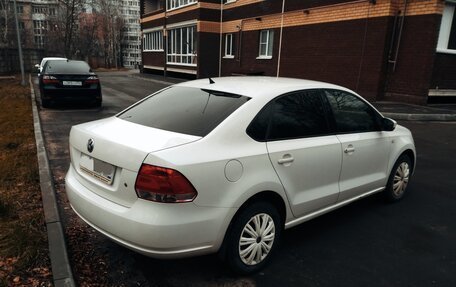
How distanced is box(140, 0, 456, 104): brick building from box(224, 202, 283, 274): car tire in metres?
A: 11.9

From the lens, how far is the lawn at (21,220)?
290 centimetres

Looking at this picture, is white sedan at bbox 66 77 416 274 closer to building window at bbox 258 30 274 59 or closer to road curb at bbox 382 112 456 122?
road curb at bbox 382 112 456 122

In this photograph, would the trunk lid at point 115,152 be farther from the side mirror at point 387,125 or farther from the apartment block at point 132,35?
the apartment block at point 132,35

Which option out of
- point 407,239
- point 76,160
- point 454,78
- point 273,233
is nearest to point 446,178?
point 407,239

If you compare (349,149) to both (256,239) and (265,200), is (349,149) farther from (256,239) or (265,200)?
(256,239)

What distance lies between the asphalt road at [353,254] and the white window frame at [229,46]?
797 inches

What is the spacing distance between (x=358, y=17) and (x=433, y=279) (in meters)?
13.1

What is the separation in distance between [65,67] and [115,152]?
10.2 m

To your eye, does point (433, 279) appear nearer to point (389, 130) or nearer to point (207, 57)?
point (389, 130)

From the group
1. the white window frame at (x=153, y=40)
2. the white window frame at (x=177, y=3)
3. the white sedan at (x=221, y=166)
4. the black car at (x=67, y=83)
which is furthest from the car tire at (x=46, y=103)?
the white window frame at (x=153, y=40)

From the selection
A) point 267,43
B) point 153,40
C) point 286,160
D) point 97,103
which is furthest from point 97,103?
point 153,40

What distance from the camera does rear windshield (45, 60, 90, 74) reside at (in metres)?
11.6

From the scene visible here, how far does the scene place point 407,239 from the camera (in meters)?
3.80

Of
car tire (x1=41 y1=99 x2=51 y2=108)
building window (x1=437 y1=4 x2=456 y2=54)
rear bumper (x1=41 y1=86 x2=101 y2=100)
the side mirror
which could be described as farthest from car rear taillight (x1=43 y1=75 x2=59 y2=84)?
building window (x1=437 y1=4 x2=456 y2=54)
